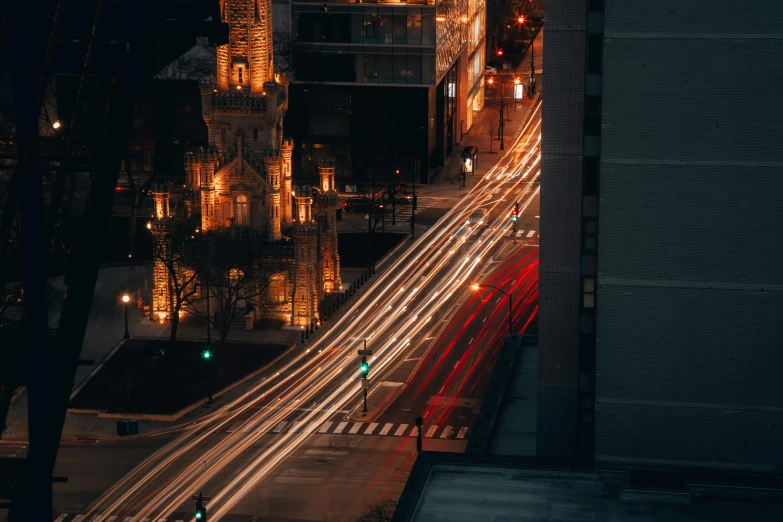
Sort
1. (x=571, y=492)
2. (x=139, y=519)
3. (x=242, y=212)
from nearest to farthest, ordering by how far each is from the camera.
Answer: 1. (x=571, y=492)
2. (x=139, y=519)
3. (x=242, y=212)

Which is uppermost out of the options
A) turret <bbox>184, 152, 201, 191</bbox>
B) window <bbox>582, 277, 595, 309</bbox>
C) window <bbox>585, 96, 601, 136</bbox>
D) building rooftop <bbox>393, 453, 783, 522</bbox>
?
window <bbox>585, 96, 601, 136</bbox>

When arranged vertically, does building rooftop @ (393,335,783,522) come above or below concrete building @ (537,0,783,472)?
below

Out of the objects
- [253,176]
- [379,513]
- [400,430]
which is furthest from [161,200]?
[379,513]

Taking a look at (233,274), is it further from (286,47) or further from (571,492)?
(571,492)

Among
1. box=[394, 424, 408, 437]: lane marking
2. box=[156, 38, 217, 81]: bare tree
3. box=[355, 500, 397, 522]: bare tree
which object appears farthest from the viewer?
box=[156, 38, 217, 81]: bare tree

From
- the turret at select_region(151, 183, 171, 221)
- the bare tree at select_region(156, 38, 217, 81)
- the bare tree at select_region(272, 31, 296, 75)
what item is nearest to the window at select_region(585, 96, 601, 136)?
the turret at select_region(151, 183, 171, 221)

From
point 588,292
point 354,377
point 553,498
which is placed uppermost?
point 588,292

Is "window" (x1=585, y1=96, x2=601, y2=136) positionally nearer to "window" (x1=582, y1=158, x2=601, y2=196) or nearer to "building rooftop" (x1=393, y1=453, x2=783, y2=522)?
"window" (x1=582, y1=158, x2=601, y2=196)
